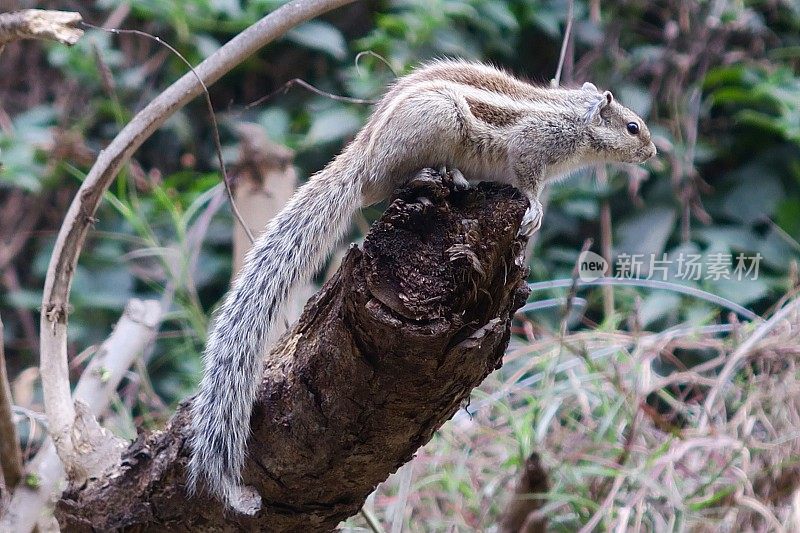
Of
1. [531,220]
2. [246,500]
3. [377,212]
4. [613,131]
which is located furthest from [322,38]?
[246,500]

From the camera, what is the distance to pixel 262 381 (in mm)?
998

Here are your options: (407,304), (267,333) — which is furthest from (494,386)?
(407,304)

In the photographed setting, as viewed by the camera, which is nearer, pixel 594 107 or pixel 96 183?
pixel 96 183

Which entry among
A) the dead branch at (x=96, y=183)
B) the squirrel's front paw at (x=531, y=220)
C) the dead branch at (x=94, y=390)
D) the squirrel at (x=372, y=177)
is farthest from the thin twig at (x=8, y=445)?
the squirrel's front paw at (x=531, y=220)

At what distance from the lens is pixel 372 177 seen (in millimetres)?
1096

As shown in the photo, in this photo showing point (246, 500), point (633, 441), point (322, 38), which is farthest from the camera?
point (322, 38)

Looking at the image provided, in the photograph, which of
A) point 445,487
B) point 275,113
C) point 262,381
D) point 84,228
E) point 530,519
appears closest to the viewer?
point 262,381

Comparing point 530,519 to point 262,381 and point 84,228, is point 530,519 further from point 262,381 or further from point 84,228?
point 84,228

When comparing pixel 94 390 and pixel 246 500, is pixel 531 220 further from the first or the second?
pixel 94 390

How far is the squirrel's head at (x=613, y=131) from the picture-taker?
1313 mm

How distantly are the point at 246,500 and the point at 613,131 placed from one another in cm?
83

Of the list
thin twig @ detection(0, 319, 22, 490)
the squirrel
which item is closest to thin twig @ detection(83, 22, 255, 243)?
the squirrel

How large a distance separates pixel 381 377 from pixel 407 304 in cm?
10

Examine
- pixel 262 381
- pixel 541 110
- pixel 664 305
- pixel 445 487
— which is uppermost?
pixel 541 110
